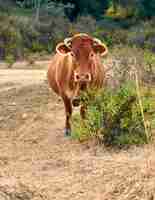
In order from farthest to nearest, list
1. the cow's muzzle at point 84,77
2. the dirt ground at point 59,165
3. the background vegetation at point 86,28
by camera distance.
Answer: the background vegetation at point 86,28, the cow's muzzle at point 84,77, the dirt ground at point 59,165

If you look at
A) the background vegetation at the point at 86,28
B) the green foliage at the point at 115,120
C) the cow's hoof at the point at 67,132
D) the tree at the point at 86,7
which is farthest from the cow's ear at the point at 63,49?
the tree at the point at 86,7

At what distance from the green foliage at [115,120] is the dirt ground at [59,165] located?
7.9 inches

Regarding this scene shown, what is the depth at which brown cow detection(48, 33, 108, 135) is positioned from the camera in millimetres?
11016

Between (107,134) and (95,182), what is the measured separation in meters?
1.82

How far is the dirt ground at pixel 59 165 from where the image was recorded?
762 cm

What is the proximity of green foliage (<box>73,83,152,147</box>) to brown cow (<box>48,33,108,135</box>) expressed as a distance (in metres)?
0.68

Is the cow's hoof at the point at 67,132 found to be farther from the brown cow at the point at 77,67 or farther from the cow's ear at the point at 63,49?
the cow's ear at the point at 63,49

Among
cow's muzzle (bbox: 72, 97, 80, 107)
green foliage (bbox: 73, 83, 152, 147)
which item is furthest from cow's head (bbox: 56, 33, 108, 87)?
green foliage (bbox: 73, 83, 152, 147)

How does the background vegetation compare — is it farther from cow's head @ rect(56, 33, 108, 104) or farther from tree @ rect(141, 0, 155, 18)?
cow's head @ rect(56, 33, 108, 104)


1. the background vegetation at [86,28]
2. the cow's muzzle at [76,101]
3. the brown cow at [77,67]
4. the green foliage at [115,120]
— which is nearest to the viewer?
the green foliage at [115,120]

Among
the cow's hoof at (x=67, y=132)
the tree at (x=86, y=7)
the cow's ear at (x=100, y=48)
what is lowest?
the tree at (x=86, y=7)

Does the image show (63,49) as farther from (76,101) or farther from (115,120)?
(115,120)

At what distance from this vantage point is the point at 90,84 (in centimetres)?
1128

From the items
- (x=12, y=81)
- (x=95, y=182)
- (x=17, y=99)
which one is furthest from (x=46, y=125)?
(x=12, y=81)
